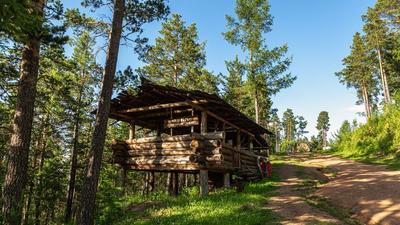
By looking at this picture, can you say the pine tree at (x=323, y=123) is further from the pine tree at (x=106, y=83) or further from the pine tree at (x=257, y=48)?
the pine tree at (x=106, y=83)

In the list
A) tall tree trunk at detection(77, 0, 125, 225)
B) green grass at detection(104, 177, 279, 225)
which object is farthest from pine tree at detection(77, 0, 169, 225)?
green grass at detection(104, 177, 279, 225)

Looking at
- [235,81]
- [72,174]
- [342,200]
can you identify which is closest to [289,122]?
[235,81]

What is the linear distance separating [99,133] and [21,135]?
2.27m

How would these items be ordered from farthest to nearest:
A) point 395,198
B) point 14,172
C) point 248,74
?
1. point 248,74
2. point 395,198
3. point 14,172

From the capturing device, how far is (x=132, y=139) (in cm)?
1891

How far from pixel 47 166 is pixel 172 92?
17.7 meters

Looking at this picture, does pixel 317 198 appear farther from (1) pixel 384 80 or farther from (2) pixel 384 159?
(1) pixel 384 80

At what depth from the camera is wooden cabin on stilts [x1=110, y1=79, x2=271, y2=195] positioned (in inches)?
616

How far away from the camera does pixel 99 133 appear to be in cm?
1104

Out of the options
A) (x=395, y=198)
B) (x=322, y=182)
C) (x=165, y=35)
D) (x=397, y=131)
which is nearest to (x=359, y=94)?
(x=397, y=131)

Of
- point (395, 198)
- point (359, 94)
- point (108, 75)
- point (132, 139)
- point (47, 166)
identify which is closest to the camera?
point (108, 75)

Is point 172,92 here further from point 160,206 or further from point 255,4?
point 255,4

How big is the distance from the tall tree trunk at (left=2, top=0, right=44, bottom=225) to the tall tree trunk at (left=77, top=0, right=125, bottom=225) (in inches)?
71.1

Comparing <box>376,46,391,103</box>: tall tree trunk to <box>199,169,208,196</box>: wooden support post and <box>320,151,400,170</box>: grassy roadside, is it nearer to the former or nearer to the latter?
<box>320,151,400,170</box>: grassy roadside
